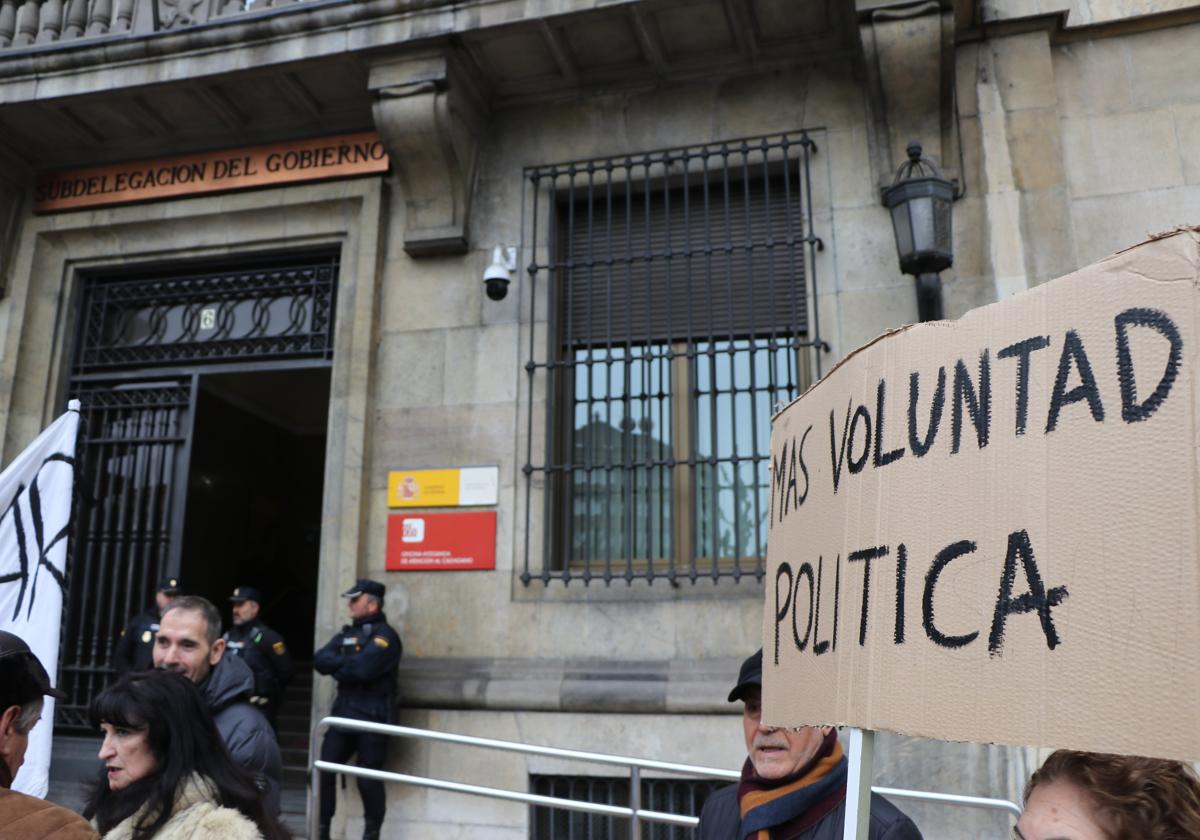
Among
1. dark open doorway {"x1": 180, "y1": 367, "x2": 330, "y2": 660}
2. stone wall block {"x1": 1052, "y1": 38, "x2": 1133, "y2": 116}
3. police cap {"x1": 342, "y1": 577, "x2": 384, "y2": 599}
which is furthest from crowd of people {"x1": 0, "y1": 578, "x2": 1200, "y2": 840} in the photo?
dark open doorway {"x1": 180, "y1": 367, "x2": 330, "y2": 660}

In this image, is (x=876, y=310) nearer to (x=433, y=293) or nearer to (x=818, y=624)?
(x=433, y=293)

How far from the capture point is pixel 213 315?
8062 mm

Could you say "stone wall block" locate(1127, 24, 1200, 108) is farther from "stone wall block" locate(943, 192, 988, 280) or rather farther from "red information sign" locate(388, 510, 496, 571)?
"red information sign" locate(388, 510, 496, 571)

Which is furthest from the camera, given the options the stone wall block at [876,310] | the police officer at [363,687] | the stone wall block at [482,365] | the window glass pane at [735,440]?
the stone wall block at [482,365]

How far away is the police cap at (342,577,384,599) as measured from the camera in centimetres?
620

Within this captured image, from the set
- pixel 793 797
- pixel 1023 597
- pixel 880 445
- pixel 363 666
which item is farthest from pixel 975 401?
pixel 363 666

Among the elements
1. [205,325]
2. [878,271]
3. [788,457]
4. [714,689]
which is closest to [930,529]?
[788,457]

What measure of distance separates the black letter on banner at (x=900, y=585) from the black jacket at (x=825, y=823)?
0.69m

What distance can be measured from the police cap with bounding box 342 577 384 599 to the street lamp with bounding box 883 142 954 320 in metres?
3.87

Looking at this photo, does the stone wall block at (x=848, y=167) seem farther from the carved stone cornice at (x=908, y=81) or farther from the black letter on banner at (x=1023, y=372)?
the black letter on banner at (x=1023, y=372)

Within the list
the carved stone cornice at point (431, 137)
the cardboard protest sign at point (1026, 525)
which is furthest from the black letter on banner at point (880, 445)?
the carved stone cornice at point (431, 137)

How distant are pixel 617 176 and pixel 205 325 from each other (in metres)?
3.71

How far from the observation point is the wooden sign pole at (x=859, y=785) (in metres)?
1.65

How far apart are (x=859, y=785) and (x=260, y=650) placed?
223 inches
